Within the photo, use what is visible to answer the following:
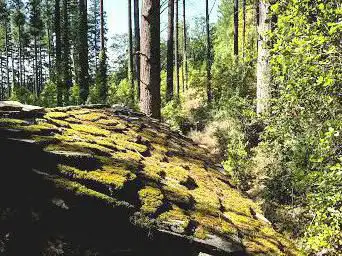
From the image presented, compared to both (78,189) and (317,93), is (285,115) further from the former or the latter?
(78,189)

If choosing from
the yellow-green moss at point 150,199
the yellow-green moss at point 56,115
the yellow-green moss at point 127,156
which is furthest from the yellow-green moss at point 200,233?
the yellow-green moss at point 56,115

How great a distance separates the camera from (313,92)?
4.73 m

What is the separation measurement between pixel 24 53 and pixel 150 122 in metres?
58.6

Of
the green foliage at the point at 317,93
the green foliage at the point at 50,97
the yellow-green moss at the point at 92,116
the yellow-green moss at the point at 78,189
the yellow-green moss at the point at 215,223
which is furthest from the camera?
the green foliage at the point at 50,97

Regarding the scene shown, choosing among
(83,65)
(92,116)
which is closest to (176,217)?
(92,116)

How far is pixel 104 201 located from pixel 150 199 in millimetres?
410

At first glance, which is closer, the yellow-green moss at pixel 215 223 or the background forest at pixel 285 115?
the yellow-green moss at pixel 215 223

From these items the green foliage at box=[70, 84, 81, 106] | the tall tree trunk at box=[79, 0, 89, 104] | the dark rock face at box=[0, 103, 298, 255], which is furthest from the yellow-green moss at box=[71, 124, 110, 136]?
the green foliage at box=[70, 84, 81, 106]

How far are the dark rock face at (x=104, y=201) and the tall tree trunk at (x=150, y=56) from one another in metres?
3.37

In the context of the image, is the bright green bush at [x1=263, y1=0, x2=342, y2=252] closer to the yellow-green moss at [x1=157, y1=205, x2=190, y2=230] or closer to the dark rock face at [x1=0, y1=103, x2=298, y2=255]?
the dark rock face at [x1=0, y1=103, x2=298, y2=255]

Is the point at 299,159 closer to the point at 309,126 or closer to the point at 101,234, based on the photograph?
the point at 309,126

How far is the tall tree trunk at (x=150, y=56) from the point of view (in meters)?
7.08

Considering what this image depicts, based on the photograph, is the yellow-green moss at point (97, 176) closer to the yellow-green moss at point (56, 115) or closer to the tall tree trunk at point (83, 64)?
the yellow-green moss at point (56, 115)

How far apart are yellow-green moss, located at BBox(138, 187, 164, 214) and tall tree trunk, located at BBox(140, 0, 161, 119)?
14.6 feet
